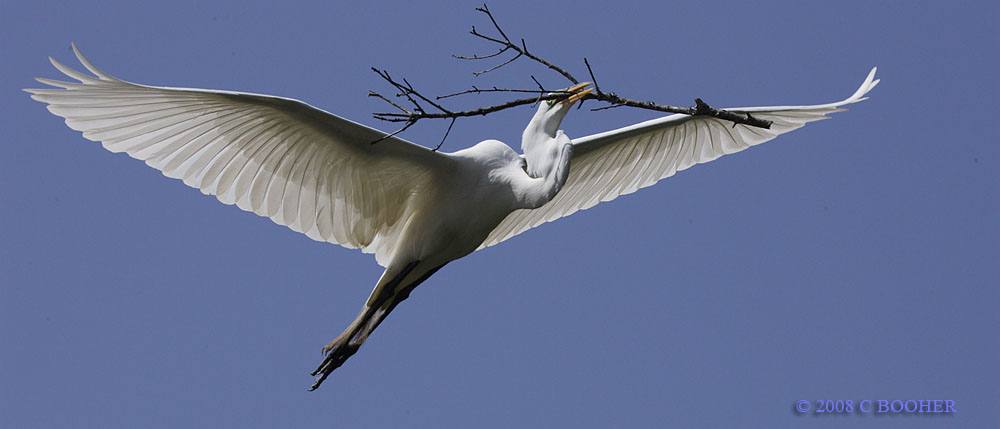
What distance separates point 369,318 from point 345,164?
1.11m

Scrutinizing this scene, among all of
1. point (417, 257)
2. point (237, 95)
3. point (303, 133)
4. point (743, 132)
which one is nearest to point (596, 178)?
point (743, 132)

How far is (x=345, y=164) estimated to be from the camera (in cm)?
657

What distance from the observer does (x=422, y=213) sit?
6805 millimetres

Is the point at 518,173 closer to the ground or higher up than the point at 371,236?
higher up

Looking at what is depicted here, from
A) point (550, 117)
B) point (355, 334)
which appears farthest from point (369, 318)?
point (550, 117)

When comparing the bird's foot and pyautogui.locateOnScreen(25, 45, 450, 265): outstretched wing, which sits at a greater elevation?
pyautogui.locateOnScreen(25, 45, 450, 265): outstretched wing

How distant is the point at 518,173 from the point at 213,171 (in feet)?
5.85

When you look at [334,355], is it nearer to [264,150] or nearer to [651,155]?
[264,150]

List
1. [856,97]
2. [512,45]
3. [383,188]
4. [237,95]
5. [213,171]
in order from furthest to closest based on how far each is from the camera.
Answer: [856,97] < [383,188] < [213,171] < [237,95] < [512,45]

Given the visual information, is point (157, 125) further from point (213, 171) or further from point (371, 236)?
point (371, 236)

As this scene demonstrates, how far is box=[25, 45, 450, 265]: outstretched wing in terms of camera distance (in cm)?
588

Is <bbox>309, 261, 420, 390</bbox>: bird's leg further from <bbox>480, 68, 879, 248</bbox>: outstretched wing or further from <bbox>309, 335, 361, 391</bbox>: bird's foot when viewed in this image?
<bbox>480, 68, 879, 248</bbox>: outstretched wing

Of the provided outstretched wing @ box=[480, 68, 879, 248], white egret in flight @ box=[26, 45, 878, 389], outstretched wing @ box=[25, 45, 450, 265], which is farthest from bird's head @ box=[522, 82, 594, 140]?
outstretched wing @ box=[480, 68, 879, 248]

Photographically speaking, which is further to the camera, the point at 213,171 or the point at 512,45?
the point at 213,171
